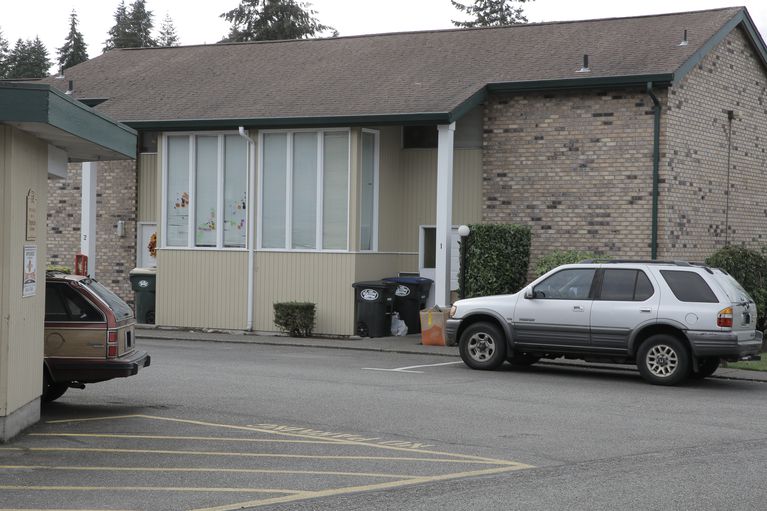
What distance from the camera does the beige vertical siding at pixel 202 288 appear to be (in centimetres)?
2475

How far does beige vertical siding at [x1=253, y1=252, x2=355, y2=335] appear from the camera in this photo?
23734mm

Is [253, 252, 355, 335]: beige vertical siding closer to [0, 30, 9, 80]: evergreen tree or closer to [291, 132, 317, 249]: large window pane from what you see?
[291, 132, 317, 249]: large window pane

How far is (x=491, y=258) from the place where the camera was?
22.1 metres

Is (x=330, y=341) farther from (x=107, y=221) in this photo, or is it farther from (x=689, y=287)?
(x=689, y=287)

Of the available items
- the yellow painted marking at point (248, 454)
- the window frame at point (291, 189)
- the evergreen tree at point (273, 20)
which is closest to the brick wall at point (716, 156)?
Answer: the window frame at point (291, 189)

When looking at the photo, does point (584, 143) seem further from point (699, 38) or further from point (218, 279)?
A: point (218, 279)

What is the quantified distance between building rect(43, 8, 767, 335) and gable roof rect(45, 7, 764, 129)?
72mm

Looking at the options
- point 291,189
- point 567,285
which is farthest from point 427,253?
point 567,285

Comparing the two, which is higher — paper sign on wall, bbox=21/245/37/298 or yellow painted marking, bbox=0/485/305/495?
paper sign on wall, bbox=21/245/37/298

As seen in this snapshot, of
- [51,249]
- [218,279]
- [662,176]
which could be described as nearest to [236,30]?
[51,249]

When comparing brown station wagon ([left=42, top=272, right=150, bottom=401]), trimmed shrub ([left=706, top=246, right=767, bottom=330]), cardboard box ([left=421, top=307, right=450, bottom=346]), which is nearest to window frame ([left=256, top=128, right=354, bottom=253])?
cardboard box ([left=421, top=307, right=450, bottom=346])

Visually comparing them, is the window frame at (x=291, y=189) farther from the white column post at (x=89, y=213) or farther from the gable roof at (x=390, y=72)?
the white column post at (x=89, y=213)

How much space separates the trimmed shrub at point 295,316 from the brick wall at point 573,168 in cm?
434

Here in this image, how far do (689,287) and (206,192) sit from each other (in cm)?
1259
